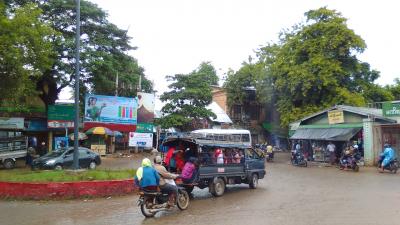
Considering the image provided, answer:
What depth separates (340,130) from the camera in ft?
103

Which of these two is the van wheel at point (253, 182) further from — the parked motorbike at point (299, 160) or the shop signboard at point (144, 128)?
the shop signboard at point (144, 128)

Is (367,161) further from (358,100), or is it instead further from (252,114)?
(252,114)

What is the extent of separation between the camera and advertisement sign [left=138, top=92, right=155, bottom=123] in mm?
43612

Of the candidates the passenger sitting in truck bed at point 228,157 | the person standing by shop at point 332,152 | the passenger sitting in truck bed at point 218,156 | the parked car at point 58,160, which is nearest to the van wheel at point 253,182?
the passenger sitting in truck bed at point 228,157

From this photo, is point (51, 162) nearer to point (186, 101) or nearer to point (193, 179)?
point (193, 179)

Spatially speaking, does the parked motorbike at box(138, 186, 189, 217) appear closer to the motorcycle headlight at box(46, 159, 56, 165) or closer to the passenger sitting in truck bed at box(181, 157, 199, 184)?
the passenger sitting in truck bed at box(181, 157, 199, 184)

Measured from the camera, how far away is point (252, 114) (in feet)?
181

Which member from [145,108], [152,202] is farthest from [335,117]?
[152,202]

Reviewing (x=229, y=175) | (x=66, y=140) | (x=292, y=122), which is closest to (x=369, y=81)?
(x=292, y=122)

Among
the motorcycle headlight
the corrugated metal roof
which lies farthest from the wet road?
the corrugated metal roof

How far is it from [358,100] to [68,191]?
29649 millimetres

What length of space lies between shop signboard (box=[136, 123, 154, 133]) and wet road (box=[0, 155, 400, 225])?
27.9 meters

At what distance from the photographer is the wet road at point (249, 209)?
10.7 m

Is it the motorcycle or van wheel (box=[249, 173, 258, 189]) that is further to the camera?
the motorcycle
